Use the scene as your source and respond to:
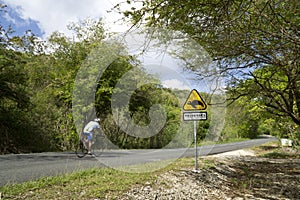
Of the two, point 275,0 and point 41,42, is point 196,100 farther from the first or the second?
point 41,42

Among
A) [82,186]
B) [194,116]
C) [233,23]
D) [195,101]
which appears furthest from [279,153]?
[82,186]

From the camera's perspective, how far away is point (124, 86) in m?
12.7

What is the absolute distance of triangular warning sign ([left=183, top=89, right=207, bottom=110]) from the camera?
709 cm

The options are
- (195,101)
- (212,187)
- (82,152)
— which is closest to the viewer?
(212,187)

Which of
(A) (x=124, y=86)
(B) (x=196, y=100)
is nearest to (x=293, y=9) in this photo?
(B) (x=196, y=100)

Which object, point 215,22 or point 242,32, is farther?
point 242,32

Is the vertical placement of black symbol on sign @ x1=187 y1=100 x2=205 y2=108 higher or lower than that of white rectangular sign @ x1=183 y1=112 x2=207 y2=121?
higher

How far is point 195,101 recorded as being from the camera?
712cm

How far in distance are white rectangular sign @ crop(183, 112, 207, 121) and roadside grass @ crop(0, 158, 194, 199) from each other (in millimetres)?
2032

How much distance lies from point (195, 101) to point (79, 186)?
156 inches

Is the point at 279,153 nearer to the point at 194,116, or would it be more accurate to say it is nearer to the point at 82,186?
the point at 194,116

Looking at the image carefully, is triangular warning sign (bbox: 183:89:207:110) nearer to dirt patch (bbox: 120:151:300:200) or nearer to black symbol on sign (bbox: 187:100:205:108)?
black symbol on sign (bbox: 187:100:205:108)

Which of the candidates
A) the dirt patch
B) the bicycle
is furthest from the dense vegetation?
the dirt patch

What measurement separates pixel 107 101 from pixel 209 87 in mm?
8585
